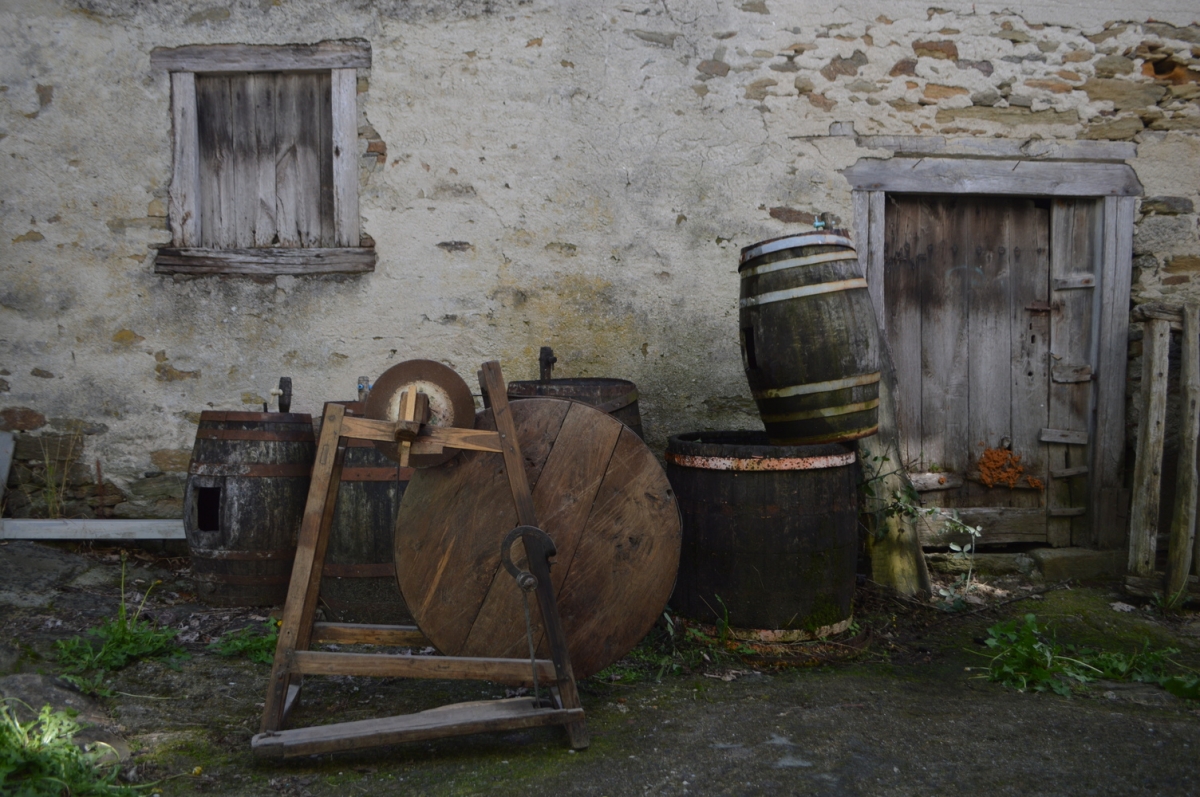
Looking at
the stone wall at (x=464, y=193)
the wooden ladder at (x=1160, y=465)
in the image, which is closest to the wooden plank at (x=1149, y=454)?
the wooden ladder at (x=1160, y=465)

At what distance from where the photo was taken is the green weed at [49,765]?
2020mm

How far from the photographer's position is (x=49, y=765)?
2076 millimetres

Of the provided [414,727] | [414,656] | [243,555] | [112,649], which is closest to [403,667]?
[414,656]

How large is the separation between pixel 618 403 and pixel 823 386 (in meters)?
0.83

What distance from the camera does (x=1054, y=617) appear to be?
3934 millimetres

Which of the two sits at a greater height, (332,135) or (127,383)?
(332,135)

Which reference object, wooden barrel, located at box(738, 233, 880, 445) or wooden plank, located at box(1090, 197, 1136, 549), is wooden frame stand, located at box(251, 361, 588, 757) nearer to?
wooden barrel, located at box(738, 233, 880, 445)

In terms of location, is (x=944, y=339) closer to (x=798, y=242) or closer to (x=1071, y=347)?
(x=1071, y=347)

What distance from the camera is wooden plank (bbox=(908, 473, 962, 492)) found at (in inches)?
182

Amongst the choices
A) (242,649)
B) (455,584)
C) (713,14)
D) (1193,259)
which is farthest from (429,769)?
(1193,259)

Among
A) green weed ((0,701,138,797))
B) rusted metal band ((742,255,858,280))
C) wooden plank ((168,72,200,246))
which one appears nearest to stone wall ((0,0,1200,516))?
wooden plank ((168,72,200,246))

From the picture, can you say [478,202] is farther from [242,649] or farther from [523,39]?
[242,649]

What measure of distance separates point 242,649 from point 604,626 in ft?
4.95

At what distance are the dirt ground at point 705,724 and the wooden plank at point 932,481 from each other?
3.46 ft
